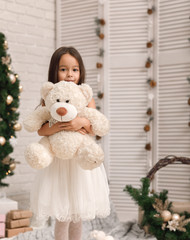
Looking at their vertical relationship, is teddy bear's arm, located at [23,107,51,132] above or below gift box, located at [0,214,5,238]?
above

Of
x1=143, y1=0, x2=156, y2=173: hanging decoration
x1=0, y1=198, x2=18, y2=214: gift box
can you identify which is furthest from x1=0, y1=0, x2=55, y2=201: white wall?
x1=143, y1=0, x2=156, y2=173: hanging decoration

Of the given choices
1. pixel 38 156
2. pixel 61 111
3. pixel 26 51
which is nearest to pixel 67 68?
pixel 61 111

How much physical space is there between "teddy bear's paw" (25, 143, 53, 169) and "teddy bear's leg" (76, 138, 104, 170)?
0.48 feet

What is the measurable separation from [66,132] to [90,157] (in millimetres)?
183

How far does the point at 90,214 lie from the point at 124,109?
1.67 meters

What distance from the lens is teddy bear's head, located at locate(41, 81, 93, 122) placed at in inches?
64.4

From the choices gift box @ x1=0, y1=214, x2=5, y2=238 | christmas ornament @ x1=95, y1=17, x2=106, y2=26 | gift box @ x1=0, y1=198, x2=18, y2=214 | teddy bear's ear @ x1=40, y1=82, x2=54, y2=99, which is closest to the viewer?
teddy bear's ear @ x1=40, y1=82, x2=54, y2=99

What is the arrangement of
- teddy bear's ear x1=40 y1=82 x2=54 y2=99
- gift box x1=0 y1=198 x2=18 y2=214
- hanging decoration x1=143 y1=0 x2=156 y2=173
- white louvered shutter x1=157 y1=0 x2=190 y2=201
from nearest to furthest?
teddy bear's ear x1=40 y1=82 x2=54 y2=99, gift box x1=0 y1=198 x2=18 y2=214, white louvered shutter x1=157 y1=0 x2=190 y2=201, hanging decoration x1=143 y1=0 x2=156 y2=173

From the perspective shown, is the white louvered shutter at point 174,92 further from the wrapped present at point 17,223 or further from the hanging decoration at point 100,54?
the wrapped present at point 17,223

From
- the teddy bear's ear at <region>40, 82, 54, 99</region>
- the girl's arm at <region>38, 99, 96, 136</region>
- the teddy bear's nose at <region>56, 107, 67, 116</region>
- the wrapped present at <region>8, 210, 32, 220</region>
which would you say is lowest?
the wrapped present at <region>8, 210, 32, 220</region>

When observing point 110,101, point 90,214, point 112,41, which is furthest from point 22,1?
point 90,214

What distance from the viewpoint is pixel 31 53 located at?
3.36 meters

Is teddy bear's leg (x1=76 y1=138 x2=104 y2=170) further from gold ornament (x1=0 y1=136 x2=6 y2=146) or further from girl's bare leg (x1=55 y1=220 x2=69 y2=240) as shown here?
gold ornament (x1=0 y1=136 x2=6 y2=146)

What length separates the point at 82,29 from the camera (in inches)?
133
